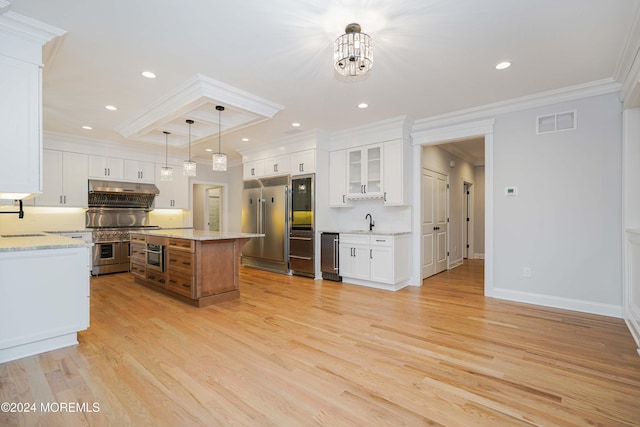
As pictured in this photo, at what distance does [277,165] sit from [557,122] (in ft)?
14.4

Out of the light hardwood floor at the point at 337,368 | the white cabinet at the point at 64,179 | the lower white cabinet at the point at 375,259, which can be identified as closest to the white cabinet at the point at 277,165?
the lower white cabinet at the point at 375,259

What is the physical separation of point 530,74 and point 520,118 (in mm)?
874

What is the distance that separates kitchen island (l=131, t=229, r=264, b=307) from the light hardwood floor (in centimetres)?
25

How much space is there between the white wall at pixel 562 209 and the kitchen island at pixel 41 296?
186 inches

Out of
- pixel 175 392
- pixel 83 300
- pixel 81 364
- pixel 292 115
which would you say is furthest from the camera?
pixel 292 115

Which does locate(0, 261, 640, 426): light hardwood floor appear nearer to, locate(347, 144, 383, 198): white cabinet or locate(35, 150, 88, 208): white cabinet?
locate(347, 144, 383, 198): white cabinet

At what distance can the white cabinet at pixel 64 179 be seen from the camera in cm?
550

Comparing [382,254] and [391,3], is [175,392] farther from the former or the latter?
[382,254]

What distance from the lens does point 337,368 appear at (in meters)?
2.28

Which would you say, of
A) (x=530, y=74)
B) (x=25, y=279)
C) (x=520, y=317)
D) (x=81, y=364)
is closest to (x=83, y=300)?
(x=25, y=279)

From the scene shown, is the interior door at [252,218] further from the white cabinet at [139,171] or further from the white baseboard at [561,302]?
the white baseboard at [561,302]

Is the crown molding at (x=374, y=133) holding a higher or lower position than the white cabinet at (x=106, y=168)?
higher

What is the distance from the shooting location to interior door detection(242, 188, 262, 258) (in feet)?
20.8

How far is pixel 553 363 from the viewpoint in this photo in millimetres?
2354
